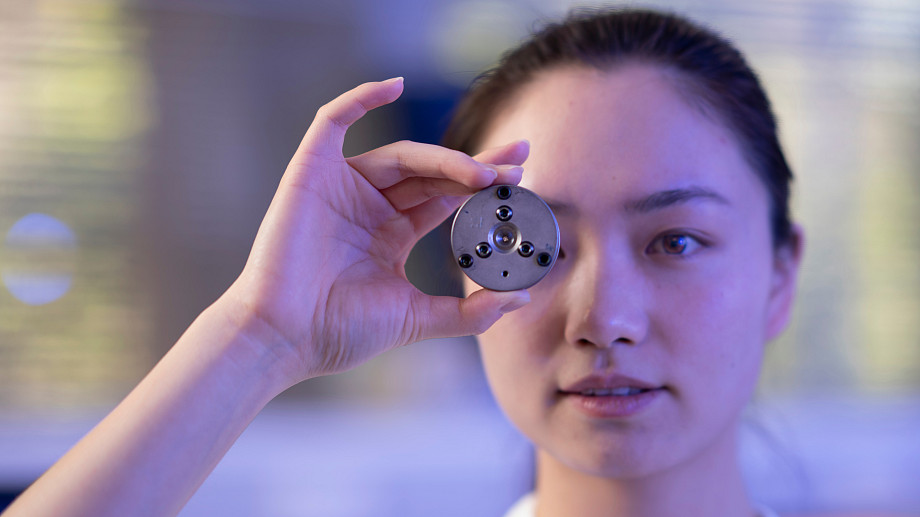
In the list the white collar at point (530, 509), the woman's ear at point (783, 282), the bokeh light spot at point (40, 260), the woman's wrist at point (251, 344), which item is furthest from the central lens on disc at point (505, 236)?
the bokeh light spot at point (40, 260)

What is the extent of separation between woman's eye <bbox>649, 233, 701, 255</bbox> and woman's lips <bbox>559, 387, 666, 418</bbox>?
204mm

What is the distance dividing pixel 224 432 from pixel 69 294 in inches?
81.2

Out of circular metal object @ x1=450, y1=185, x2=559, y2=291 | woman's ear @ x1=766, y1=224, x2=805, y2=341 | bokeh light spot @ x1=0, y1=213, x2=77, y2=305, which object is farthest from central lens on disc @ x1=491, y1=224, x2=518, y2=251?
bokeh light spot @ x1=0, y1=213, x2=77, y2=305

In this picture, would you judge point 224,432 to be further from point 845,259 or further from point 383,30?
point 845,259

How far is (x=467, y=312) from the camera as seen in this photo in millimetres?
859

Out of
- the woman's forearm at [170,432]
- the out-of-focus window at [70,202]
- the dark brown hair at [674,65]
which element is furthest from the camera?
the out-of-focus window at [70,202]

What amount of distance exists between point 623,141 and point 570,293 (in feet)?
0.78

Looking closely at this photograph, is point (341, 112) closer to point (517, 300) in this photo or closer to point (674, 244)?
point (517, 300)

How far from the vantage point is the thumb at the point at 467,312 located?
0.83 meters

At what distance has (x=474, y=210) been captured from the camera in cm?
82

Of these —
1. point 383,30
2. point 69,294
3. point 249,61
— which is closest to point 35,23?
point 249,61

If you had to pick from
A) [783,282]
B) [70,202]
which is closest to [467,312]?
[783,282]

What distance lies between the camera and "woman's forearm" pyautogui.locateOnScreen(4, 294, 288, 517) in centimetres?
73

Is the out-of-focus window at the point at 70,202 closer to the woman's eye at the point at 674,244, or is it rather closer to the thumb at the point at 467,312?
the thumb at the point at 467,312
